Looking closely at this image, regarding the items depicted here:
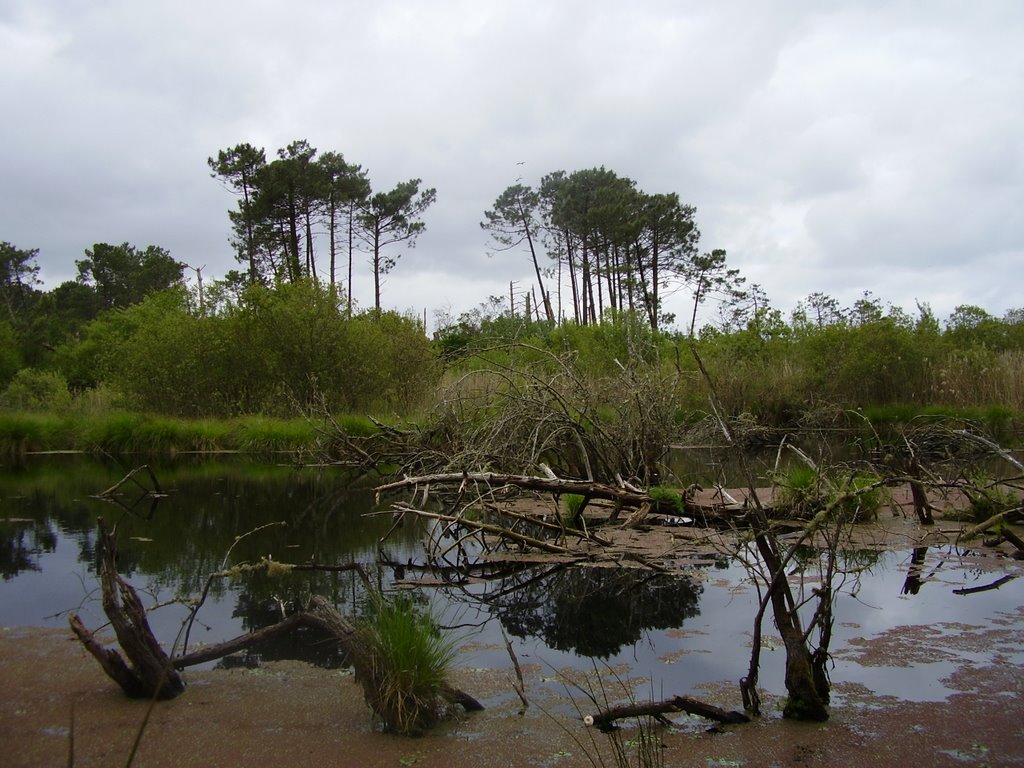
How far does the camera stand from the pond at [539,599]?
15.2 ft

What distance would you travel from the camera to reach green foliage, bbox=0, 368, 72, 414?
25047mm

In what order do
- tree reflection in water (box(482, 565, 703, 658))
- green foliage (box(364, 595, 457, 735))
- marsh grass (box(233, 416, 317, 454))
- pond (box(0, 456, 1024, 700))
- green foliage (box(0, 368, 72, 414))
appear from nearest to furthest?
green foliage (box(364, 595, 457, 735)) < pond (box(0, 456, 1024, 700)) < tree reflection in water (box(482, 565, 703, 658)) < marsh grass (box(233, 416, 317, 454)) < green foliage (box(0, 368, 72, 414))

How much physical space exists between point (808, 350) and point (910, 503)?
1582 centimetres

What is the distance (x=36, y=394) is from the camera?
99.2 feet

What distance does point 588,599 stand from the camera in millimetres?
6090

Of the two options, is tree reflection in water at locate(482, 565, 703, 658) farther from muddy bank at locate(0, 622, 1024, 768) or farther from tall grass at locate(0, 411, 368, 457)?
tall grass at locate(0, 411, 368, 457)

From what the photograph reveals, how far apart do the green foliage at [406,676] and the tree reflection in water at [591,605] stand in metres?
1.39

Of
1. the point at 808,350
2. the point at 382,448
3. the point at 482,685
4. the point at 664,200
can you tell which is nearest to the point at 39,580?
the point at 482,685

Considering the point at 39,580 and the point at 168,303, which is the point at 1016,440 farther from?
the point at 168,303

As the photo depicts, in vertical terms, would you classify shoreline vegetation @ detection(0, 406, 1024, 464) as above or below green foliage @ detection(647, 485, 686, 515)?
above

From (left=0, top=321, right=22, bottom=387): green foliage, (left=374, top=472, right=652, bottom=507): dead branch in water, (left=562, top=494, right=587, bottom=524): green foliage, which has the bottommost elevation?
(left=562, top=494, right=587, bottom=524): green foliage

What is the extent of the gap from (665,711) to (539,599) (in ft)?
8.71

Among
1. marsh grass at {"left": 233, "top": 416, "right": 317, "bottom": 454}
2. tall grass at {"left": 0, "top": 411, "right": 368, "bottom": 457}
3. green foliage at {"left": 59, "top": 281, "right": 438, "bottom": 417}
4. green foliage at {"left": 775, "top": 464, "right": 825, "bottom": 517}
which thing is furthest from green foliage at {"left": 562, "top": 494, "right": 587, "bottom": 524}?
green foliage at {"left": 59, "top": 281, "right": 438, "bottom": 417}

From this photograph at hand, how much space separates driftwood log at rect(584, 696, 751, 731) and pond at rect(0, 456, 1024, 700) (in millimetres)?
531
